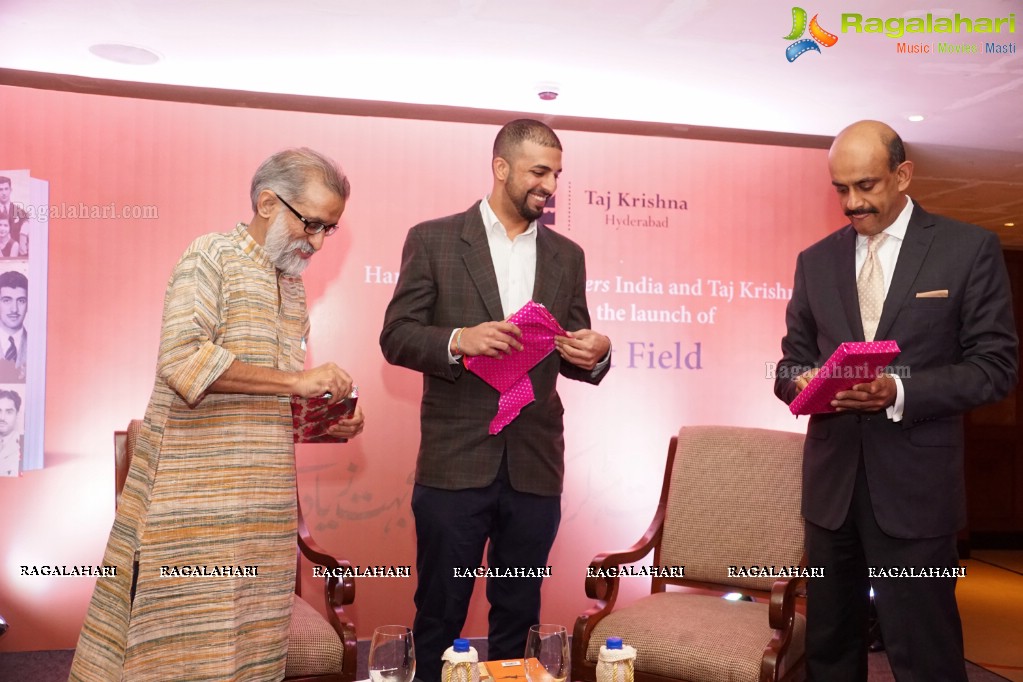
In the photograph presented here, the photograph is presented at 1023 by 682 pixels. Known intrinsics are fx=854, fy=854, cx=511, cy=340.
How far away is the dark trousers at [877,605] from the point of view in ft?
8.17

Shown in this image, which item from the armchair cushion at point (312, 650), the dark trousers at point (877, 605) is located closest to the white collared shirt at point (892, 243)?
the dark trousers at point (877, 605)

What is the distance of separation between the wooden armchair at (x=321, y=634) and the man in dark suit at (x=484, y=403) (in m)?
0.24

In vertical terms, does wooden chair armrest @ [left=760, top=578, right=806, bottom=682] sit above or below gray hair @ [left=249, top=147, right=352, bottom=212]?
below

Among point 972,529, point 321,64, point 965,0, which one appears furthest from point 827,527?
point 972,529

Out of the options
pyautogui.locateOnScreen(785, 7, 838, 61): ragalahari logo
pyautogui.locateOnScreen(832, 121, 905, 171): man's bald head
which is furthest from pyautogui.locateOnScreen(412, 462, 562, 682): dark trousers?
pyautogui.locateOnScreen(785, 7, 838, 61): ragalahari logo

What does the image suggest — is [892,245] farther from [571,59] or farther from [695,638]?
[571,59]

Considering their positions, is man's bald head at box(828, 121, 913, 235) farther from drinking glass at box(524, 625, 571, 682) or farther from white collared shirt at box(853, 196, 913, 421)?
drinking glass at box(524, 625, 571, 682)

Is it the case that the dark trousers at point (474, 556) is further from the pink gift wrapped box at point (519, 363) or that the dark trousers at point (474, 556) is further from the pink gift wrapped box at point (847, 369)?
the pink gift wrapped box at point (847, 369)

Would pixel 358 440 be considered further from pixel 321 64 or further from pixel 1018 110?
pixel 1018 110

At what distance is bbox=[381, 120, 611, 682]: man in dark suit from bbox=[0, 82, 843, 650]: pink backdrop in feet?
5.82

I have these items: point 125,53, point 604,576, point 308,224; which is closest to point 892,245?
point 604,576

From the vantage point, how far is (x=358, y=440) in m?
4.68

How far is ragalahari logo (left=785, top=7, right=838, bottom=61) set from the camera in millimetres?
3767

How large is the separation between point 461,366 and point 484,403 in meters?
0.17
